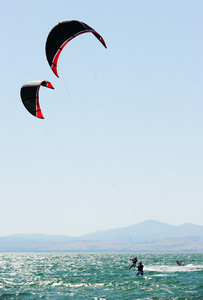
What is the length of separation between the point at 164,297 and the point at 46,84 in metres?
17.0

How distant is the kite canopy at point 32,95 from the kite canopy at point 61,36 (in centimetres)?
167

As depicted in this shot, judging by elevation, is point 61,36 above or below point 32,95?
→ above

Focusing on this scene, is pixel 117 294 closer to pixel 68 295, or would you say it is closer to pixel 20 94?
pixel 68 295

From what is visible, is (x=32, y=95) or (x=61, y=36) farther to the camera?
(x=32, y=95)

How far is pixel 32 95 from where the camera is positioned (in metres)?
25.3

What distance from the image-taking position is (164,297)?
22.8 m

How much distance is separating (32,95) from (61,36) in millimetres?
4954

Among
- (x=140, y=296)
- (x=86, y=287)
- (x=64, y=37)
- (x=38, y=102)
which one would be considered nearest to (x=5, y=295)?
(x=86, y=287)

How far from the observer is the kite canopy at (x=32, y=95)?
2478 centimetres

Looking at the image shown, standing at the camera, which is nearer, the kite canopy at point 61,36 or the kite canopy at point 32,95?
the kite canopy at point 61,36

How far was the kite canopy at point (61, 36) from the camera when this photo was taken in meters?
22.4

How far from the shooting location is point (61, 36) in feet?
75.5

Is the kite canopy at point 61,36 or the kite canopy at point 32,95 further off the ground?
the kite canopy at point 61,36

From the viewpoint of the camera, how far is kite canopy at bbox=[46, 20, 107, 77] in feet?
73.6
